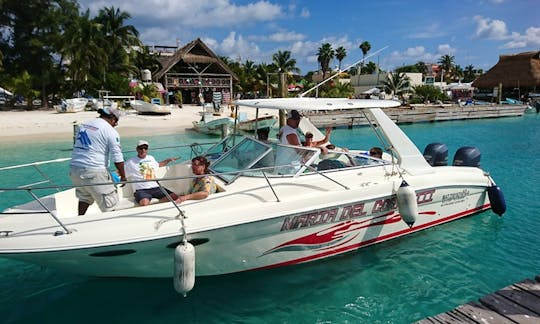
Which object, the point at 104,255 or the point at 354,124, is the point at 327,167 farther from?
the point at 354,124

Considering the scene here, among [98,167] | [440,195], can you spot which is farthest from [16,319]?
[440,195]

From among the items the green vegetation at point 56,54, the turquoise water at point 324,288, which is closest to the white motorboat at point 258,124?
the turquoise water at point 324,288

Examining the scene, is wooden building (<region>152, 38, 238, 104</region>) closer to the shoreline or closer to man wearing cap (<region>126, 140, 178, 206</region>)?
the shoreline

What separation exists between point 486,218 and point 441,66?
9356cm

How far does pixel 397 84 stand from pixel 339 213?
41.6 m

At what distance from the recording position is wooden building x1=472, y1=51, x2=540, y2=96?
46.1 metres

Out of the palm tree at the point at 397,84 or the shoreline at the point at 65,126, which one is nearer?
the shoreline at the point at 65,126

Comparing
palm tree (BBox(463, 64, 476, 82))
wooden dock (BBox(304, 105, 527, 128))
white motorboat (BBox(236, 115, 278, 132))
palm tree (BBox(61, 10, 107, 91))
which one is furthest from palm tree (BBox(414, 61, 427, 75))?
white motorboat (BBox(236, 115, 278, 132))

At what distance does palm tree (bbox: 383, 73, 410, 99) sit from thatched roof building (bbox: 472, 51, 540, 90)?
667 inches

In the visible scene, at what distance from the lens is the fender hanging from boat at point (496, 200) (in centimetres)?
630

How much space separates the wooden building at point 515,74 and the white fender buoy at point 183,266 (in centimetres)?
5574

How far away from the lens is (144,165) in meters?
5.19

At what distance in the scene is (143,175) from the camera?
5160 mm

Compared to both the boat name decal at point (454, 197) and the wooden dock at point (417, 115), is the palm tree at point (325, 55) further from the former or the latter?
the boat name decal at point (454, 197)
